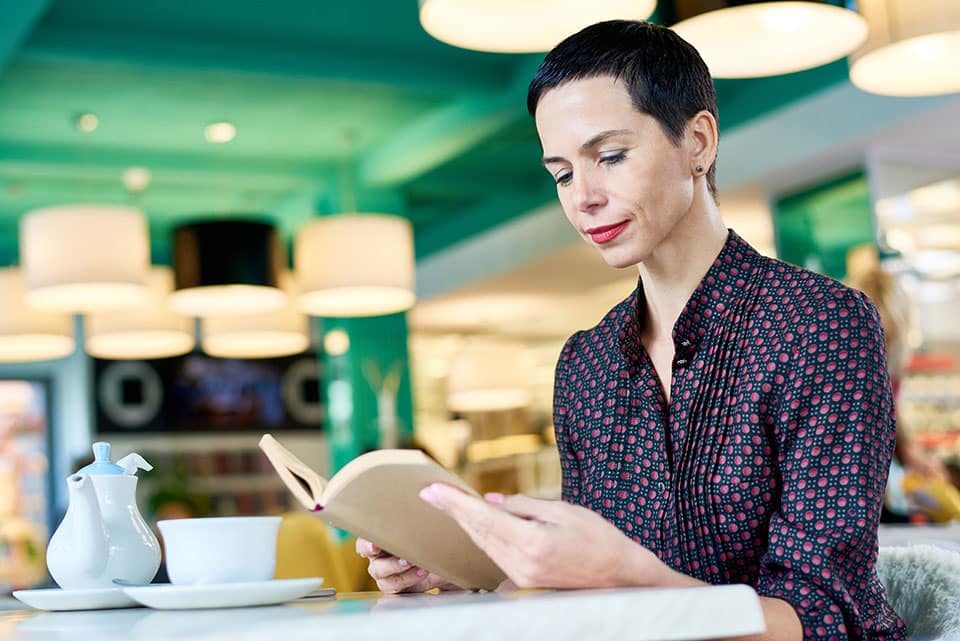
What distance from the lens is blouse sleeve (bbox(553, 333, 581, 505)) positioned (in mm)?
1641

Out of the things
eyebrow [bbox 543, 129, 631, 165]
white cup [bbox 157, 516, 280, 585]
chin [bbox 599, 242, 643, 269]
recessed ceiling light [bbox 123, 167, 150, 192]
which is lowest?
white cup [bbox 157, 516, 280, 585]

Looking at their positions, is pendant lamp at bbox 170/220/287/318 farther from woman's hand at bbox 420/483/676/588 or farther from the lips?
woman's hand at bbox 420/483/676/588

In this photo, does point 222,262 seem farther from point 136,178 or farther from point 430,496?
point 430,496

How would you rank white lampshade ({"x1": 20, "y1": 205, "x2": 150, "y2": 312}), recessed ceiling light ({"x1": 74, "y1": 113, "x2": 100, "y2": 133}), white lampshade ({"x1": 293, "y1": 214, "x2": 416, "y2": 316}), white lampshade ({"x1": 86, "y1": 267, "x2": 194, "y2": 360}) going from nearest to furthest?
white lampshade ({"x1": 20, "y1": 205, "x2": 150, "y2": 312})
white lampshade ({"x1": 293, "y1": 214, "x2": 416, "y2": 316})
recessed ceiling light ({"x1": 74, "y1": 113, "x2": 100, "y2": 133})
white lampshade ({"x1": 86, "y1": 267, "x2": 194, "y2": 360})

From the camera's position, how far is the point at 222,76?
266 inches

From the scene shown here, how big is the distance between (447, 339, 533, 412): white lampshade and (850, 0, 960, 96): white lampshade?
6.88 meters

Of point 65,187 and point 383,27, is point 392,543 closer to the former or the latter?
point 383,27

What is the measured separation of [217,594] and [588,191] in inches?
23.1

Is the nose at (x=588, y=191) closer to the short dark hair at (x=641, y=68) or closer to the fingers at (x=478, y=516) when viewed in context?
the short dark hair at (x=641, y=68)

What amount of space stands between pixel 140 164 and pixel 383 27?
8.57 ft

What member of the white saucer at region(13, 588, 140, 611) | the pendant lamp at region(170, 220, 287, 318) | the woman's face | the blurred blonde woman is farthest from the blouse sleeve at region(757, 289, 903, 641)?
the pendant lamp at region(170, 220, 287, 318)

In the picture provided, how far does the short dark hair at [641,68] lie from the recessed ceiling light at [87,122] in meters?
6.42

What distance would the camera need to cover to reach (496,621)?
2.83 ft

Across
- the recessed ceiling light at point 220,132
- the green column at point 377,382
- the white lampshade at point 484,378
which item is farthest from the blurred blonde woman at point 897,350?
the white lampshade at point 484,378
